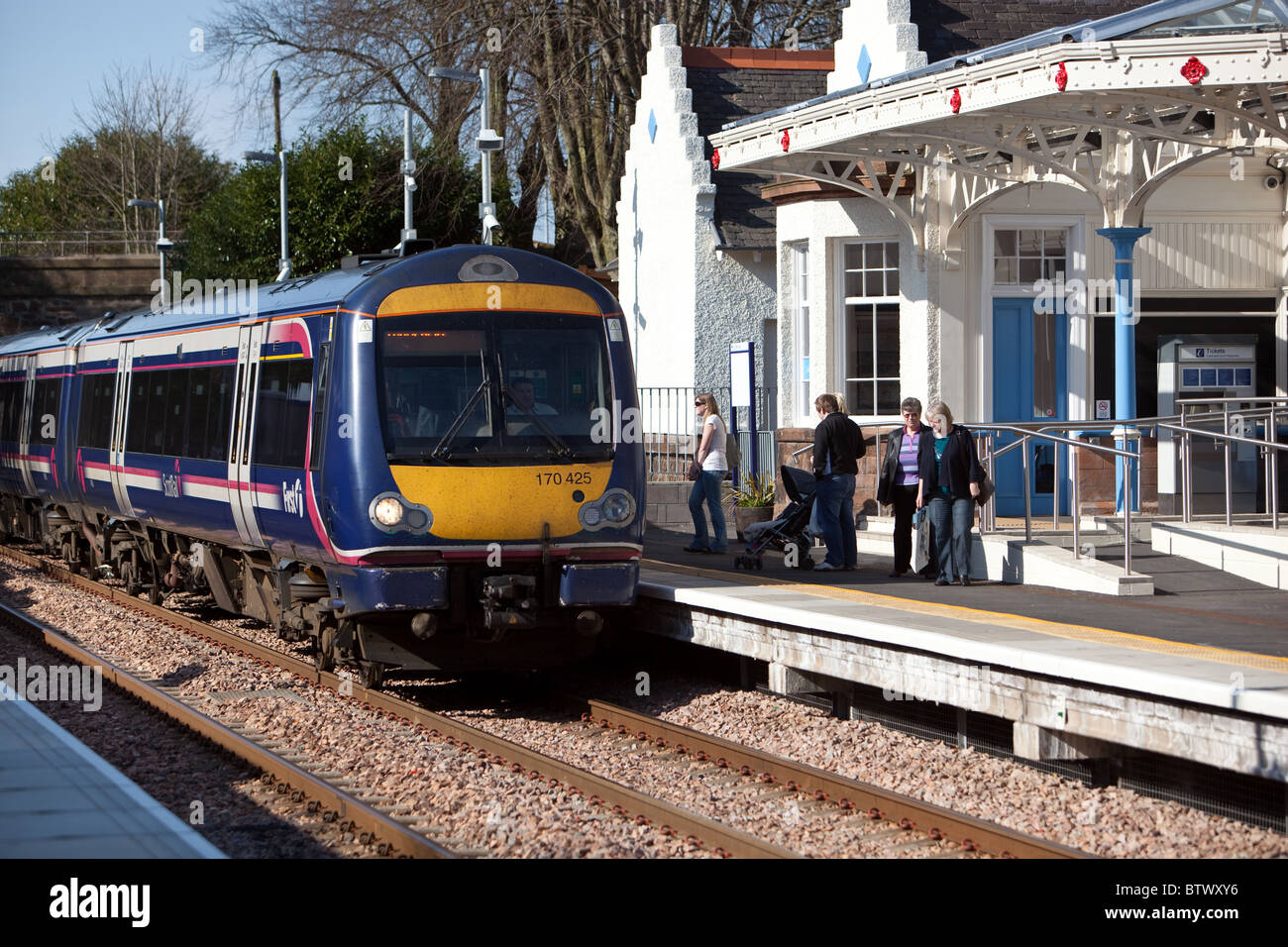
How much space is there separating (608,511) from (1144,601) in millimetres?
4022

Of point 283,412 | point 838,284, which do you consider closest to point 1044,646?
point 283,412

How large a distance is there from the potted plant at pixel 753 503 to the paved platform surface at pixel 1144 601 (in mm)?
3292

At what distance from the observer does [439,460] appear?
35.1 feet

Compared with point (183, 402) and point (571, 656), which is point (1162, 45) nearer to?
point (571, 656)

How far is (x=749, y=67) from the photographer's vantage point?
25953mm

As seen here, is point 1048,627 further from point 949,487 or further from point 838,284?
point 838,284

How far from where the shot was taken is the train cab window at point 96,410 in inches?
674

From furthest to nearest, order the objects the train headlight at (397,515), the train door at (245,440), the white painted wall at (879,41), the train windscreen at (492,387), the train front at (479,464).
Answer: the white painted wall at (879,41), the train door at (245,440), the train windscreen at (492,387), the train front at (479,464), the train headlight at (397,515)

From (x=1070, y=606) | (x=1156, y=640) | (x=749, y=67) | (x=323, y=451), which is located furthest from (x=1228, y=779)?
(x=749, y=67)

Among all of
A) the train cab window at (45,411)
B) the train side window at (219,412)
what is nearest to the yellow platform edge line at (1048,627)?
the train side window at (219,412)

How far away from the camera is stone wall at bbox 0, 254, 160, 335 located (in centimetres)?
5022

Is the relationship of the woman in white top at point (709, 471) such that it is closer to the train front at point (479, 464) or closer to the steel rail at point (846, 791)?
the train front at point (479, 464)

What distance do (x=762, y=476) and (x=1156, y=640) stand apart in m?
10.8

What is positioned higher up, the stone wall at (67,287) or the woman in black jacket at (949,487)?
the stone wall at (67,287)
